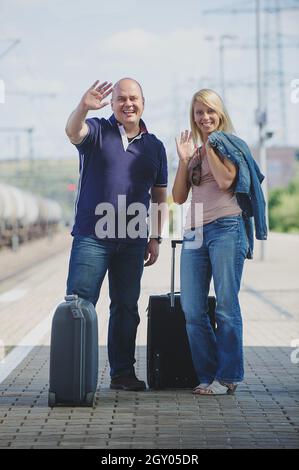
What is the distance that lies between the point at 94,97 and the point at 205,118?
2.69ft

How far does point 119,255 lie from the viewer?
25.9 ft

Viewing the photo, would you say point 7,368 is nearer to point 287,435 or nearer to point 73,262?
point 73,262

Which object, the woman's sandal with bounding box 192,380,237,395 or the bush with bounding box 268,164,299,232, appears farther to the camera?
the bush with bounding box 268,164,299,232

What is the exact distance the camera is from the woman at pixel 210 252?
25.1 ft

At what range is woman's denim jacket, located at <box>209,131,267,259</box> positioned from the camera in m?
7.59

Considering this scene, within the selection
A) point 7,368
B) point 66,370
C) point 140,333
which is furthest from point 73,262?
point 140,333

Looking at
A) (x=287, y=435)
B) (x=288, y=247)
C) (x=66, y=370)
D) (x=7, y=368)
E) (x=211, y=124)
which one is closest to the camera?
(x=287, y=435)

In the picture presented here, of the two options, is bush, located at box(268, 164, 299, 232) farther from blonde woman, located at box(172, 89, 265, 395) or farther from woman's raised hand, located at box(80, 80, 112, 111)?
woman's raised hand, located at box(80, 80, 112, 111)

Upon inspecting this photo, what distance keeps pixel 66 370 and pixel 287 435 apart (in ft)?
5.07

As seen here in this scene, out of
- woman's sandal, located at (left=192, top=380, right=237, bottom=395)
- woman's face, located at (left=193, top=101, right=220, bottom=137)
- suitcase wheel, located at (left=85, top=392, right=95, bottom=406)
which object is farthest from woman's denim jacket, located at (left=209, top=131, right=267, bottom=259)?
suitcase wheel, located at (left=85, top=392, right=95, bottom=406)

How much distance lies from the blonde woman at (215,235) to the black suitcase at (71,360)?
85 centimetres

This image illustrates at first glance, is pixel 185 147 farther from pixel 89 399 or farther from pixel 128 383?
pixel 89 399

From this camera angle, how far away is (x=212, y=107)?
7.67 m

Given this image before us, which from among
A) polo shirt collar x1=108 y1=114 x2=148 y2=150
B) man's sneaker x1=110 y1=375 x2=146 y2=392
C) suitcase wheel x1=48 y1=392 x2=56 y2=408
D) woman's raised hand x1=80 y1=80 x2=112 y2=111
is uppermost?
woman's raised hand x1=80 y1=80 x2=112 y2=111
